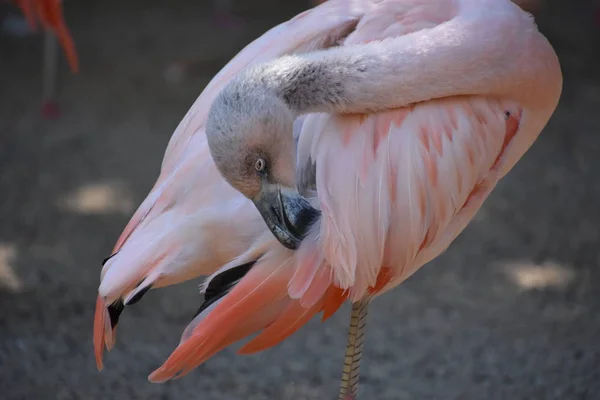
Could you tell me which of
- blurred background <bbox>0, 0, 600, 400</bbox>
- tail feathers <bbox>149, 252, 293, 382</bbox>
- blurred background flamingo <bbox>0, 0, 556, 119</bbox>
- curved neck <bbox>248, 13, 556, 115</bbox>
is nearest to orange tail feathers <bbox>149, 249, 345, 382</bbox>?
tail feathers <bbox>149, 252, 293, 382</bbox>

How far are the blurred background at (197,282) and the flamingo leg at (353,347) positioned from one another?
1.77 ft

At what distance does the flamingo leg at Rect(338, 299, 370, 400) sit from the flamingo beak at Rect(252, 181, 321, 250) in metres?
0.41

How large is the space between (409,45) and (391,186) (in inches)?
14.6

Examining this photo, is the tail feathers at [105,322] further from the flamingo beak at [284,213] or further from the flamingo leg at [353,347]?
the flamingo leg at [353,347]

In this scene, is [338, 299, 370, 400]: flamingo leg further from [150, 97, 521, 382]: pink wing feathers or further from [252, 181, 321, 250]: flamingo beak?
[252, 181, 321, 250]: flamingo beak

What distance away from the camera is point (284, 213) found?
215cm

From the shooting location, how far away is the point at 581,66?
220 inches

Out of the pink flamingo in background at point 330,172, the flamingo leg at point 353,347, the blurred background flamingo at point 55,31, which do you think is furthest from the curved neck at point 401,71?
the blurred background flamingo at point 55,31

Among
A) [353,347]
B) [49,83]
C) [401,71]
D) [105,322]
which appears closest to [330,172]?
[401,71]

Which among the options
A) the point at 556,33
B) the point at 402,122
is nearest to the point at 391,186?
the point at 402,122

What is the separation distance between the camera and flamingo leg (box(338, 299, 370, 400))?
2.51 metres

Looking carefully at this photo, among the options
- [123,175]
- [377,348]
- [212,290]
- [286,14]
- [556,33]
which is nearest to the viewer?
[212,290]

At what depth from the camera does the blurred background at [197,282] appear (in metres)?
3.13

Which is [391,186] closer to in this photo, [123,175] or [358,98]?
[358,98]
